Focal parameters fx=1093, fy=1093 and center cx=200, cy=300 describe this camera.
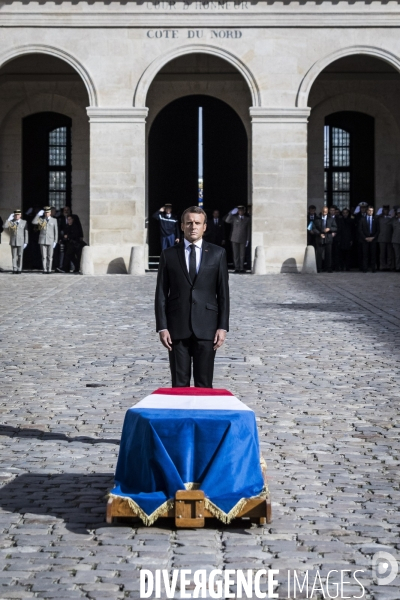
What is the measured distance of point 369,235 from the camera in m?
29.5

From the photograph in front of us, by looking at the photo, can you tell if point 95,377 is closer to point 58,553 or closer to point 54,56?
point 58,553

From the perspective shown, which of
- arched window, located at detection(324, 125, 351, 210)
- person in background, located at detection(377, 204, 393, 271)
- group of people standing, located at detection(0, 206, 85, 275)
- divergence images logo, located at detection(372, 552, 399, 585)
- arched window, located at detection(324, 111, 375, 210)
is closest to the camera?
divergence images logo, located at detection(372, 552, 399, 585)

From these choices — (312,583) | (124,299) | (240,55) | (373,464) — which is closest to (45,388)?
(373,464)

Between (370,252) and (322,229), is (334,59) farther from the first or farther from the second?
(370,252)

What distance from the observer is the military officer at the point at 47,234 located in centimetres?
2810

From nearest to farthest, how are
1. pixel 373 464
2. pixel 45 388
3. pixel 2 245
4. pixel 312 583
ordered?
pixel 312 583 < pixel 373 464 < pixel 45 388 < pixel 2 245

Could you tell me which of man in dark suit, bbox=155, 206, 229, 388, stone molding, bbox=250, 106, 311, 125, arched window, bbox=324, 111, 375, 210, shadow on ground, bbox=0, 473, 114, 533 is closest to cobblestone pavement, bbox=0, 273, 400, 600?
shadow on ground, bbox=0, 473, 114, 533

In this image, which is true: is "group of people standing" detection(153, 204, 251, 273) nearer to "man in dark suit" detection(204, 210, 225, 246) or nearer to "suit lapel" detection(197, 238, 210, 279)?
"man in dark suit" detection(204, 210, 225, 246)

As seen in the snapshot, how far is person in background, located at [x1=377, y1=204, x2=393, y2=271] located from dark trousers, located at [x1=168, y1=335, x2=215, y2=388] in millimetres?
22464

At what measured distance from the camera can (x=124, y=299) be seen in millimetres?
19859

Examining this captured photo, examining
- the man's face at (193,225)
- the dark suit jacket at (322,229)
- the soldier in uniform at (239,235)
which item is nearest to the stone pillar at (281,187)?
the soldier in uniform at (239,235)

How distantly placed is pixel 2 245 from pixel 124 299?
498 inches

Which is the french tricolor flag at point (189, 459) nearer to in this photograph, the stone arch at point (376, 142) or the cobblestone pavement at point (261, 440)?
the cobblestone pavement at point (261, 440)

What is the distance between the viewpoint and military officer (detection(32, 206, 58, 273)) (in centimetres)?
2810
